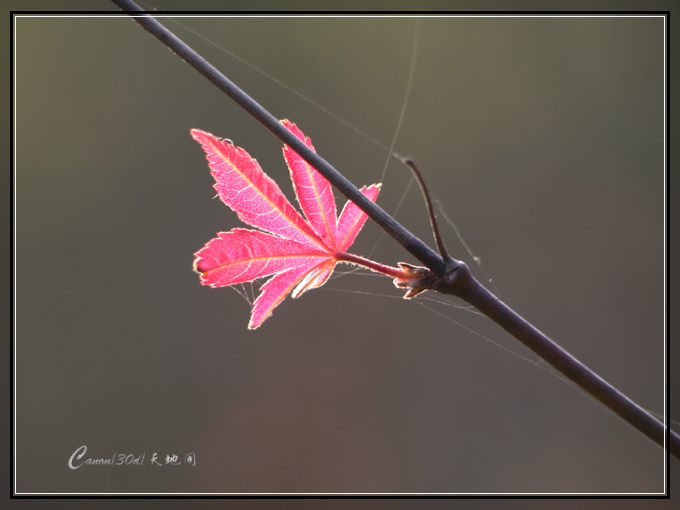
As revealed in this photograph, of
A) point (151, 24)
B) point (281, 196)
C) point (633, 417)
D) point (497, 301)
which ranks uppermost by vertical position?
point (151, 24)

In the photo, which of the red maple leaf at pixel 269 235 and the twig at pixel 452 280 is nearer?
the twig at pixel 452 280

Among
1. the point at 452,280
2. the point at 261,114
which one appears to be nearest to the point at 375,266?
the point at 452,280

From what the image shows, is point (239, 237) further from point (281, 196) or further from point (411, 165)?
point (411, 165)

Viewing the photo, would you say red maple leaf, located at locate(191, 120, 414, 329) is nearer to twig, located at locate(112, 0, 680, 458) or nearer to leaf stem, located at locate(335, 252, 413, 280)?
leaf stem, located at locate(335, 252, 413, 280)

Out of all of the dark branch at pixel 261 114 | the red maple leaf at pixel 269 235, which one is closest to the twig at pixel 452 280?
the dark branch at pixel 261 114

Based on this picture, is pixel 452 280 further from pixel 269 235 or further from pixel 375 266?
pixel 269 235

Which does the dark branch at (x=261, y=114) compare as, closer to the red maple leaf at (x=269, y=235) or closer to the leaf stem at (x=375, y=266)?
the leaf stem at (x=375, y=266)

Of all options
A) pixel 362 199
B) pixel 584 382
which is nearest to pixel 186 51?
pixel 362 199
